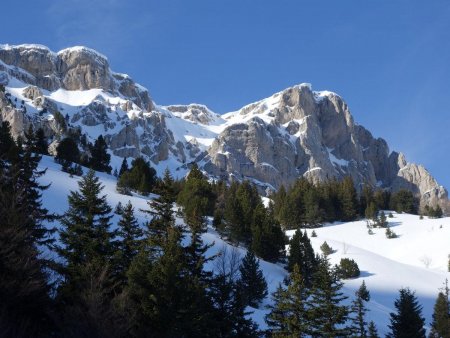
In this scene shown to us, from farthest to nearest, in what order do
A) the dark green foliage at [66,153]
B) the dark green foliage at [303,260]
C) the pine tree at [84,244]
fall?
1. the dark green foliage at [66,153]
2. the dark green foliage at [303,260]
3. the pine tree at [84,244]

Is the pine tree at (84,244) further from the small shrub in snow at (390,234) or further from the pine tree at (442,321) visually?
the small shrub in snow at (390,234)

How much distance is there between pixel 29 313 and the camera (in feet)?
60.3

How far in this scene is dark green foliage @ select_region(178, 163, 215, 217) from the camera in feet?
165

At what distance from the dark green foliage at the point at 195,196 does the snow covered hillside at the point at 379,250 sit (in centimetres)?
262

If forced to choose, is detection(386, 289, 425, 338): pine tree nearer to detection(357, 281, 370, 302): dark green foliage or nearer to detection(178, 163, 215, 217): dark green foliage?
detection(357, 281, 370, 302): dark green foliage

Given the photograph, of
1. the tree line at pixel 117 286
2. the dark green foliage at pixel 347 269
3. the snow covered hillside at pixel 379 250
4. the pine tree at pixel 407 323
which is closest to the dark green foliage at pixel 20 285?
the tree line at pixel 117 286

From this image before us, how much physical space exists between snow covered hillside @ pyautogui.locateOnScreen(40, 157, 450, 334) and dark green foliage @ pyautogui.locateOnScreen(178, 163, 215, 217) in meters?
2.62

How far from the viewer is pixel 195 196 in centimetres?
5388

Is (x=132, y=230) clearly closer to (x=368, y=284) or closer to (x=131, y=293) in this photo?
(x=131, y=293)

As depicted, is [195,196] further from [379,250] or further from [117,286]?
[379,250]

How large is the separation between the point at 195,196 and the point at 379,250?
33.3 meters

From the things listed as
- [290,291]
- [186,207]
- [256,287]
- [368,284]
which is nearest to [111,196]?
[186,207]

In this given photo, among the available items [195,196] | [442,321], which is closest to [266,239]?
[195,196]

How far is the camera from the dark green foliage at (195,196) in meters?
50.2
